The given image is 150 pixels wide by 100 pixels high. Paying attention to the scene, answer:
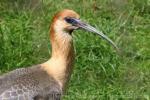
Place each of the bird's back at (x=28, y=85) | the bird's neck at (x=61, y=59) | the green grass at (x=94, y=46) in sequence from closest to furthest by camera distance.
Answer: the bird's back at (x=28, y=85) → the bird's neck at (x=61, y=59) → the green grass at (x=94, y=46)

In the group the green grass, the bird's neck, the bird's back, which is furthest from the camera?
the green grass

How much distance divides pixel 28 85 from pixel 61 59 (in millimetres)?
460

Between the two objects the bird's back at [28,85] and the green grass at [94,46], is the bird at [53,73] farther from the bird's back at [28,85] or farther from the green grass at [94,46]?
the green grass at [94,46]

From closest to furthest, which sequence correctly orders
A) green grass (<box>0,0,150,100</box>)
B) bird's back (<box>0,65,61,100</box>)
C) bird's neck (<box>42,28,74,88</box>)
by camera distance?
bird's back (<box>0,65,61,100</box>)
bird's neck (<box>42,28,74,88</box>)
green grass (<box>0,0,150,100</box>)

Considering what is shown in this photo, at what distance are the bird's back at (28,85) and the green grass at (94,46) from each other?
3.18ft

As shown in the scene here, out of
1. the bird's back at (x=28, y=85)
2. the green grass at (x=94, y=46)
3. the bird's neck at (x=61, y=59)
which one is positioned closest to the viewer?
the bird's back at (x=28, y=85)

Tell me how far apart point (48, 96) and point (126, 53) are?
203 cm

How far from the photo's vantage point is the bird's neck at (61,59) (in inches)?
271

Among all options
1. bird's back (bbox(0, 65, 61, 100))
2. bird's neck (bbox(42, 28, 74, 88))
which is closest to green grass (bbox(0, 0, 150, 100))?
bird's neck (bbox(42, 28, 74, 88))

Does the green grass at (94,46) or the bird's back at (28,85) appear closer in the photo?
the bird's back at (28,85)

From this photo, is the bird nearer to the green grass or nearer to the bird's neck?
the bird's neck

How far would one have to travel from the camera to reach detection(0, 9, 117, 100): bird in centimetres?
659

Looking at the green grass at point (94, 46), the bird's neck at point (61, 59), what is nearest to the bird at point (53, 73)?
the bird's neck at point (61, 59)

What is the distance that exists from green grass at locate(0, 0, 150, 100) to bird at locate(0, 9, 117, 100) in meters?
0.87
